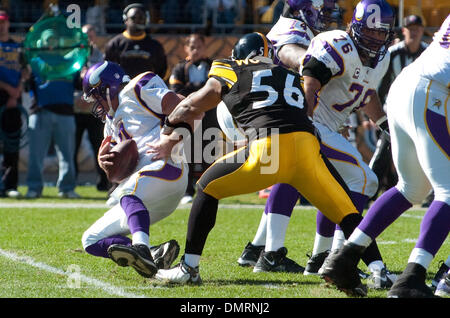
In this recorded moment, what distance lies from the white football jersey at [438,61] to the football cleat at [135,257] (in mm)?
1800

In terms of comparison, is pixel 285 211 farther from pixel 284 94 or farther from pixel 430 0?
pixel 430 0

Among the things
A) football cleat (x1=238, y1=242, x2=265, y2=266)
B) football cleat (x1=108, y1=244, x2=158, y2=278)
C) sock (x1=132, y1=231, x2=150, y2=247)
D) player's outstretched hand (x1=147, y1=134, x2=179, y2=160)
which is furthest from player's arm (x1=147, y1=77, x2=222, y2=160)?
football cleat (x1=238, y1=242, x2=265, y2=266)

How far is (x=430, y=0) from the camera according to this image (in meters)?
12.6

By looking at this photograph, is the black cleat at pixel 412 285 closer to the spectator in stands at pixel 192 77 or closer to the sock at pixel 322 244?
the sock at pixel 322 244

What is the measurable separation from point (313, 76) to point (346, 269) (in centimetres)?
125

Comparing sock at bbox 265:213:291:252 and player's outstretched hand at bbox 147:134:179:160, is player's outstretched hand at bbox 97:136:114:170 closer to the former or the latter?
player's outstretched hand at bbox 147:134:179:160

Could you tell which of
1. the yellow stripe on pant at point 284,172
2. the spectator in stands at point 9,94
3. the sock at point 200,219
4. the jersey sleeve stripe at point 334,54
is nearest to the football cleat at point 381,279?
the yellow stripe on pant at point 284,172

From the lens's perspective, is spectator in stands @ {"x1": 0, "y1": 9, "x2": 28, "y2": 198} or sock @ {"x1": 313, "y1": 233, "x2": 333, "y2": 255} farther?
spectator in stands @ {"x1": 0, "y1": 9, "x2": 28, "y2": 198}

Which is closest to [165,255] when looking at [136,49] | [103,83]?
[103,83]

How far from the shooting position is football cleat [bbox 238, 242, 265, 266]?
5625mm

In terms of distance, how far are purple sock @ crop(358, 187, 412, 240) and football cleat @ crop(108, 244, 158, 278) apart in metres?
1.19

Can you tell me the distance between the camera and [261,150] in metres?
4.42

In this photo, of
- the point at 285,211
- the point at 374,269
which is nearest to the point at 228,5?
the point at 285,211

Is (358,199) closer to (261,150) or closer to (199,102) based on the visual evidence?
(261,150)
